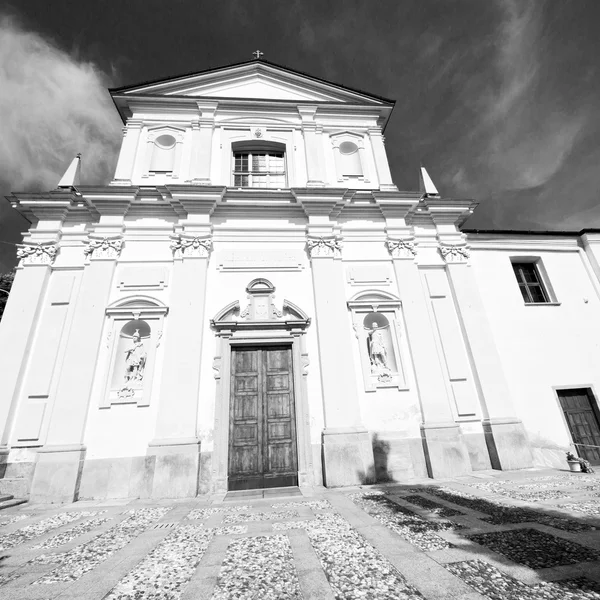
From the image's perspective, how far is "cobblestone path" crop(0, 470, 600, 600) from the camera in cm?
271

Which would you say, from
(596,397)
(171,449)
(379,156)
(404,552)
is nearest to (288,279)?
(171,449)

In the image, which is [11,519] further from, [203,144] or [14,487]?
[203,144]

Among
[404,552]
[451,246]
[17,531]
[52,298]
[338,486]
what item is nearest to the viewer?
[404,552]

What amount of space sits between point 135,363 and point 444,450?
7453 millimetres

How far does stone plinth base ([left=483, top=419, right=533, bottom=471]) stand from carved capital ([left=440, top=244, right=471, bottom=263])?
4477mm

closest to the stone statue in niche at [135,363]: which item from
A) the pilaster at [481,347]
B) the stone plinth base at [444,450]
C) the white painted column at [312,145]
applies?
the white painted column at [312,145]

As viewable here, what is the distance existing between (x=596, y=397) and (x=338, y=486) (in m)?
7.71

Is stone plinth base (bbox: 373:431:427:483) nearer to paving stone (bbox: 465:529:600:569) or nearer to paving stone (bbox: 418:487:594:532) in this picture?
paving stone (bbox: 418:487:594:532)

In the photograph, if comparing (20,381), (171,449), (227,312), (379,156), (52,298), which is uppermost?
(379,156)

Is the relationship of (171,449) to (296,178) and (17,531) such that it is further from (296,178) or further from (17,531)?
(296,178)

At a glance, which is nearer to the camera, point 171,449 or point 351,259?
point 171,449

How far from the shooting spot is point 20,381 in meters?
7.36

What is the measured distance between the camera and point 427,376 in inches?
321

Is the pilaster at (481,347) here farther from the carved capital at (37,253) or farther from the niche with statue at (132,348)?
the carved capital at (37,253)
